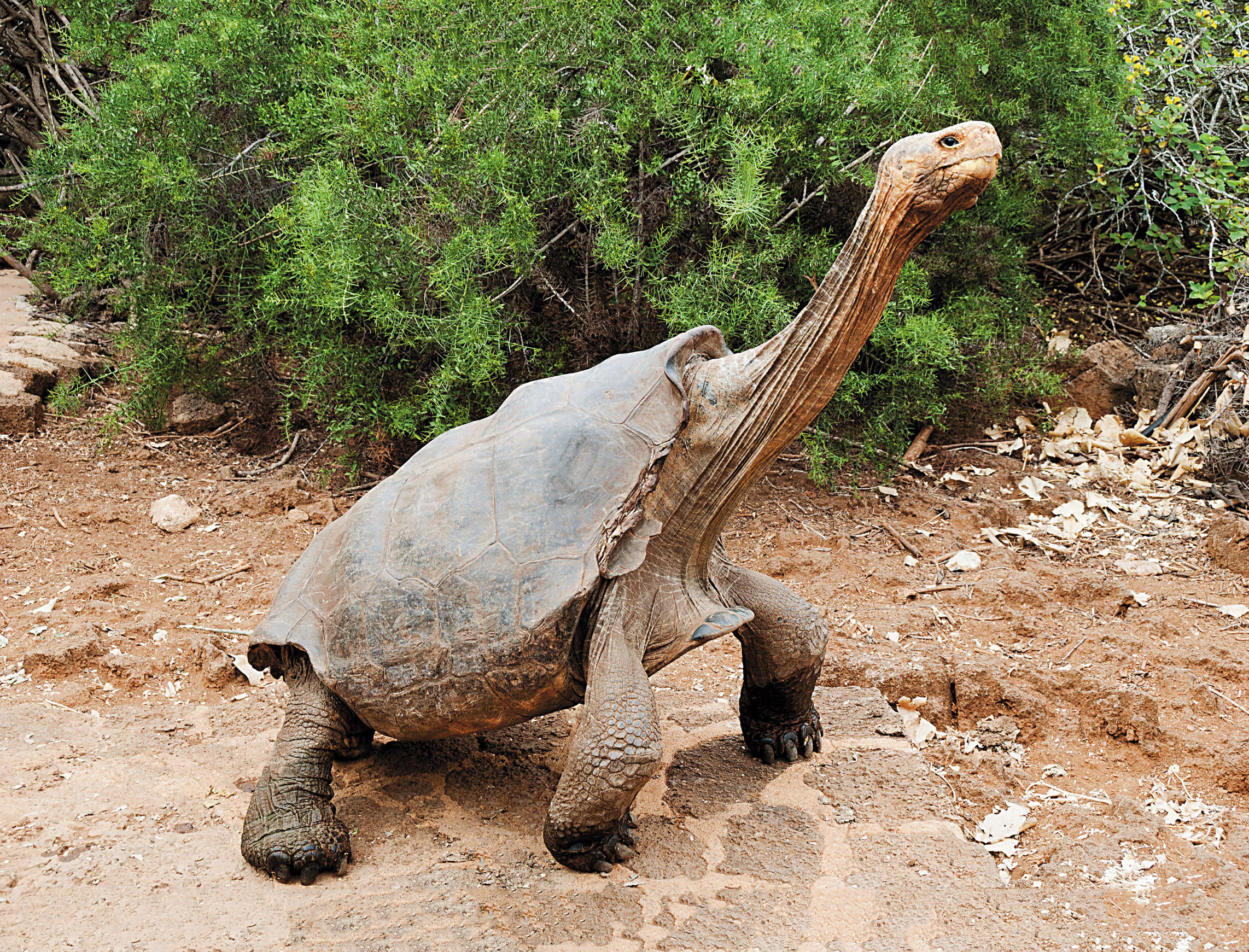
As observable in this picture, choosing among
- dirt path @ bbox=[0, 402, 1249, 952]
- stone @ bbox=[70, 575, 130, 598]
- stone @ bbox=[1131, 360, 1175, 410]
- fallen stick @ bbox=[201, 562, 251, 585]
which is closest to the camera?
dirt path @ bbox=[0, 402, 1249, 952]

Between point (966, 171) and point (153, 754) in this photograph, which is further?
point (153, 754)

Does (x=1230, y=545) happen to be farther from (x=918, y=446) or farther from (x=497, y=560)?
(x=497, y=560)

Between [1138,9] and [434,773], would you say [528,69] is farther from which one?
[1138,9]

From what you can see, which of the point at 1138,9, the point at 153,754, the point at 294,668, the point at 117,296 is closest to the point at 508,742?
the point at 294,668

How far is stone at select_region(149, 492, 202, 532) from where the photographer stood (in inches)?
218

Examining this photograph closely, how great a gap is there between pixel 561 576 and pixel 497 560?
202 mm

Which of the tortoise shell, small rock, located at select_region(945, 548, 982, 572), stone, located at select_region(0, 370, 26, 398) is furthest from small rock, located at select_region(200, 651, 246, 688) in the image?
small rock, located at select_region(945, 548, 982, 572)

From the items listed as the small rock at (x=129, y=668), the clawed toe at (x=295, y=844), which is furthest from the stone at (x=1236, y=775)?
the small rock at (x=129, y=668)

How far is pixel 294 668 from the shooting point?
323 cm

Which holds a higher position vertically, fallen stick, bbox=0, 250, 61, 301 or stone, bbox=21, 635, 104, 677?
stone, bbox=21, 635, 104, 677

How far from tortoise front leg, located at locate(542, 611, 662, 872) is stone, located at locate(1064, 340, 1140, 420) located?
16.9ft

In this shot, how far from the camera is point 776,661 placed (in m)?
3.35

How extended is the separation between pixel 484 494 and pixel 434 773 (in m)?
1.19

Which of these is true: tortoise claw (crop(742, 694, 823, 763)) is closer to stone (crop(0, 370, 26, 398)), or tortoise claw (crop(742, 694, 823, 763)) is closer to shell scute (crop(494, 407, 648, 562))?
shell scute (crop(494, 407, 648, 562))
